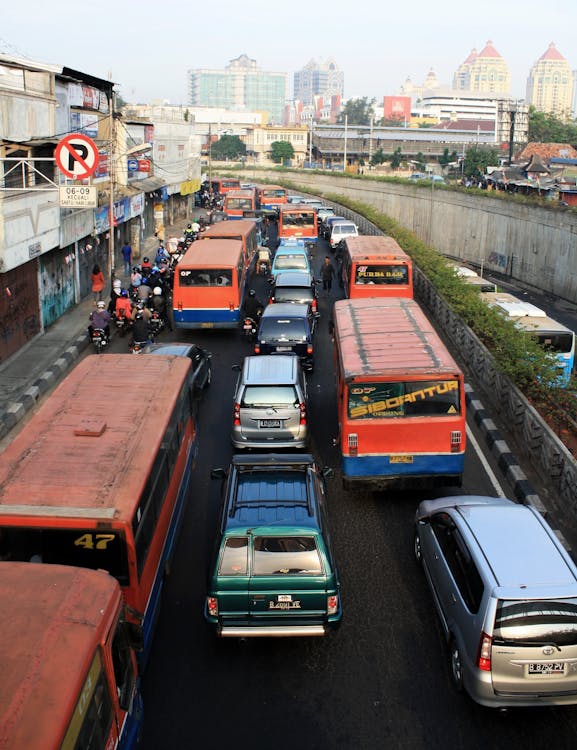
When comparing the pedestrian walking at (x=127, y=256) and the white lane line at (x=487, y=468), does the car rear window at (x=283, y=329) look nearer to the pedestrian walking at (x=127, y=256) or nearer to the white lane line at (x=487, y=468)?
the white lane line at (x=487, y=468)

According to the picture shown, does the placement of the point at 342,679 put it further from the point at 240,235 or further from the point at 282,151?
the point at 282,151

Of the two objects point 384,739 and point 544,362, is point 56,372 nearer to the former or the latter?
point 544,362

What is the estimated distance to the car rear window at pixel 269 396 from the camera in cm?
1379

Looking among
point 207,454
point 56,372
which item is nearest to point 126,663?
point 207,454

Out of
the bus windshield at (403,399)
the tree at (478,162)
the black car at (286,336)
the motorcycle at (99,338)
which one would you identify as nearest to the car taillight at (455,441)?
the bus windshield at (403,399)

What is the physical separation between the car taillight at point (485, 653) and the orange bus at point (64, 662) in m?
3.18

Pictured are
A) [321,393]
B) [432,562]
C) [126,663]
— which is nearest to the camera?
[126,663]

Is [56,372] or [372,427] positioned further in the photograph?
[56,372]

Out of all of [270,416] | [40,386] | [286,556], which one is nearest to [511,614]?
[286,556]

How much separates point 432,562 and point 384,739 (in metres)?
2.51

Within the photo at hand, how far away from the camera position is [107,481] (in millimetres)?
8156

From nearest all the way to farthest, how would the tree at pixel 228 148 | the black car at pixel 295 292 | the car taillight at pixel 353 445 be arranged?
the car taillight at pixel 353 445 < the black car at pixel 295 292 < the tree at pixel 228 148

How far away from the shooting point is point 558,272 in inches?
1468

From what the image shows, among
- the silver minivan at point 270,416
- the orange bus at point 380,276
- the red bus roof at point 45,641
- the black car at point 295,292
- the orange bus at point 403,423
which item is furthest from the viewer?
the orange bus at point 380,276
